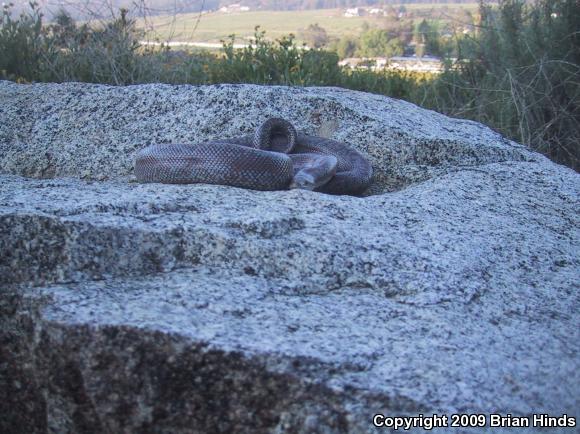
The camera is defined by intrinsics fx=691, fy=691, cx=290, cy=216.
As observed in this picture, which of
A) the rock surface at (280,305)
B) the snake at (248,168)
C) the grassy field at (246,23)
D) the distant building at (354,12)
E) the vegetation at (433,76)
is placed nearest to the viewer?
the rock surface at (280,305)

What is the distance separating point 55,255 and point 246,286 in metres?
0.60

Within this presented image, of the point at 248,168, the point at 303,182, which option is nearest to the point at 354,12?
the point at 303,182

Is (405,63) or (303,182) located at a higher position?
(405,63)

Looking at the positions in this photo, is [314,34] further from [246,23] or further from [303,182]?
[303,182]

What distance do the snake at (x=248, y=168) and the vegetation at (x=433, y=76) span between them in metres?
2.21

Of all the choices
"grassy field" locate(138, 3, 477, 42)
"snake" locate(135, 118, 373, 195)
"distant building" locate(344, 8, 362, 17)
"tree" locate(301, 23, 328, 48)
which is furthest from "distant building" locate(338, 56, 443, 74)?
"distant building" locate(344, 8, 362, 17)

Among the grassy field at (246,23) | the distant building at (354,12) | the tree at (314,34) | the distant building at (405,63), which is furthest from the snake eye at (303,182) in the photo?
the distant building at (354,12)

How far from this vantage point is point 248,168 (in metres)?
2.93

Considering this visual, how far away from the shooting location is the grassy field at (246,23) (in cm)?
647

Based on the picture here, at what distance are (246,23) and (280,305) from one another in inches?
402

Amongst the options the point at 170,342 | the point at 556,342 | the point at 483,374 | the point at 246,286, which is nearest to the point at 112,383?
the point at 170,342

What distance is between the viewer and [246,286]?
2.10 meters

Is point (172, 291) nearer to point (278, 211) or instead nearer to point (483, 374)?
point (278, 211)

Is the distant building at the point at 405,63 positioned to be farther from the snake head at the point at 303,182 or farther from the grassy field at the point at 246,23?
the snake head at the point at 303,182
